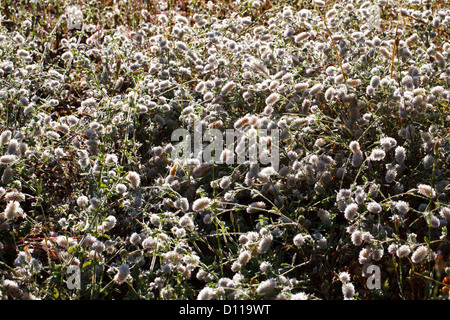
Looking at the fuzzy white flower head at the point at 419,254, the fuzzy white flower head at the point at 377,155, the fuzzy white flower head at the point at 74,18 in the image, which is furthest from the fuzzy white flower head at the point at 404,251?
the fuzzy white flower head at the point at 74,18

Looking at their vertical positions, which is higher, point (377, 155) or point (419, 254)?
point (377, 155)

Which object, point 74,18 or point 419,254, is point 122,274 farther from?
point 74,18

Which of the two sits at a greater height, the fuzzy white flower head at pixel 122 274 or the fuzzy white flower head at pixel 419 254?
the fuzzy white flower head at pixel 419 254

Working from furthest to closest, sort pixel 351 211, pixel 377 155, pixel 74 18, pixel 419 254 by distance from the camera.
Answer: pixel 74 18 < pixel 377 155 < pixel 351 211 < pixel 419 254

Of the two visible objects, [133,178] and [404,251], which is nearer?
[404,251]

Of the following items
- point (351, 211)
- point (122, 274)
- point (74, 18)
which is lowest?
point (122, 274)

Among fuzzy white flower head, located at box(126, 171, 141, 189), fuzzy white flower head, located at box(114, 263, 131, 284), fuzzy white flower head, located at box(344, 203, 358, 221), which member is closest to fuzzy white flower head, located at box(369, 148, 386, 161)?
fuzzy white flower head, located at box(344, 203, 358, 221)

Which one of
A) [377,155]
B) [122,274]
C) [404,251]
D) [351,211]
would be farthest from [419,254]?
[122,274]

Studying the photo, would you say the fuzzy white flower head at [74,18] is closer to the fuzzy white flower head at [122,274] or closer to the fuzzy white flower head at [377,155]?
the fuzzy white flower head at [122,274]

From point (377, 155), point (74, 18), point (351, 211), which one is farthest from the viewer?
point (74, 18)

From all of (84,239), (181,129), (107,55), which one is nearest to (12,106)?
(107,55)
